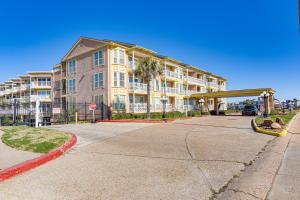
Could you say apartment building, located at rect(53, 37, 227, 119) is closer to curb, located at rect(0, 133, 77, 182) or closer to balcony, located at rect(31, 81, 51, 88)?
balcony, located at rect(31, 81, 51, 88)

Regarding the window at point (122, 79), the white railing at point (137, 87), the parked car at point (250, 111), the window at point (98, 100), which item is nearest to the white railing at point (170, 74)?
the white railing at point (137, 87)

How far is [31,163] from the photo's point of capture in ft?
21.0

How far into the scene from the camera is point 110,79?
98.5 ft

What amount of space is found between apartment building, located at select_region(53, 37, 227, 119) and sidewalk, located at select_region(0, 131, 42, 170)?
2032 cm

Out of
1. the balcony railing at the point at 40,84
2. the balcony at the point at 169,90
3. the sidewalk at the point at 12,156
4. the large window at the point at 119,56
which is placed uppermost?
the large window at the point at 119,56

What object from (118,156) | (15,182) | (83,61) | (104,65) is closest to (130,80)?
(104,65)

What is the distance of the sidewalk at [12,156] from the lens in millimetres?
6570

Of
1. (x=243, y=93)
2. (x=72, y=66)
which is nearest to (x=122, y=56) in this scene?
(x=72, y=66)

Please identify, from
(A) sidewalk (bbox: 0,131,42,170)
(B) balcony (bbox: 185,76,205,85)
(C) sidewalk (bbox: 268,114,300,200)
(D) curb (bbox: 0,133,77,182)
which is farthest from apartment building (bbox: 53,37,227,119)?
(C) sidewalk (bbox: 268,114,300,200)

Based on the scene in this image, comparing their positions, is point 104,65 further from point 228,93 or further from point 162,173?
point 162,173

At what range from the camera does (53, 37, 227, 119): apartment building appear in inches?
1204

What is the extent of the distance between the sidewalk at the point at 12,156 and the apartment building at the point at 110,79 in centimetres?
2032

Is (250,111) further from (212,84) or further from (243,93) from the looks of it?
(212,84)

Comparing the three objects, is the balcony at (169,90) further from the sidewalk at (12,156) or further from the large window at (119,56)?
the sidewalk at (12,156)
